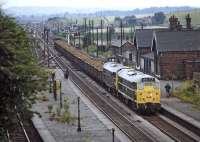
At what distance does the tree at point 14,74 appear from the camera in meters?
18.2

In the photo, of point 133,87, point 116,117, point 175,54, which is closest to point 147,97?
point 133,87

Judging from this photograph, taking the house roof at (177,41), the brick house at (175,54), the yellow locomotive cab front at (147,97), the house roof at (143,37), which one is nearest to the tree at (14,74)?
the yellow locomotive cab front at (147,97)

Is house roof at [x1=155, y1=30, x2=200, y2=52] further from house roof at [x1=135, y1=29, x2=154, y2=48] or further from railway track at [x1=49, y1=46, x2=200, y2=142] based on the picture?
railway track at [x1=49, y1=46, x2=200, y2=142]

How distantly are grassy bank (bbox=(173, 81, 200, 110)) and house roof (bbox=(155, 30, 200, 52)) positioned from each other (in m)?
11.7

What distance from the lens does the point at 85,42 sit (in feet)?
416

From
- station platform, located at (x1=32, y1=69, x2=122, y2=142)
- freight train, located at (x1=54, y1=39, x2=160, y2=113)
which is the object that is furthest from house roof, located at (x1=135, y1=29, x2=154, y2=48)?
station platform, located at (x1=32, y1=69, x2=122, y2=142)

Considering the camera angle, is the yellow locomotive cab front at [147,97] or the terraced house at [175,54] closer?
the yellow locomotive cab front at [147,97]

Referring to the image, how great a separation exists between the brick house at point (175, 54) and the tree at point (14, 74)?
39.1 meters

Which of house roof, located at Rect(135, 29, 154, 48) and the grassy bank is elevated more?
house roof, located at Rect(135, 29, 154, 48)

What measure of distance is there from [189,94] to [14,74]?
1168 inches

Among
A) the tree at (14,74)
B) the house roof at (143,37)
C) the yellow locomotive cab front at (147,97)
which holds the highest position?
the tree at (14,74)

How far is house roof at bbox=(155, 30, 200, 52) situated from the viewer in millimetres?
60719

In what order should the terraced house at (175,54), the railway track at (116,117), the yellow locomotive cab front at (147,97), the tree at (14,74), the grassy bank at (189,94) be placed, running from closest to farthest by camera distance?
the tree at (14,74) → the railway track at (116,117) → the yellow locomotive cab front at (147,97) → the grassy bank at (189,94) → the terraced house at (175,54)

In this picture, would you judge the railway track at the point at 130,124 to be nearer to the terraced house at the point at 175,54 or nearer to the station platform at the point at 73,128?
the station platform at the point at 73,128
